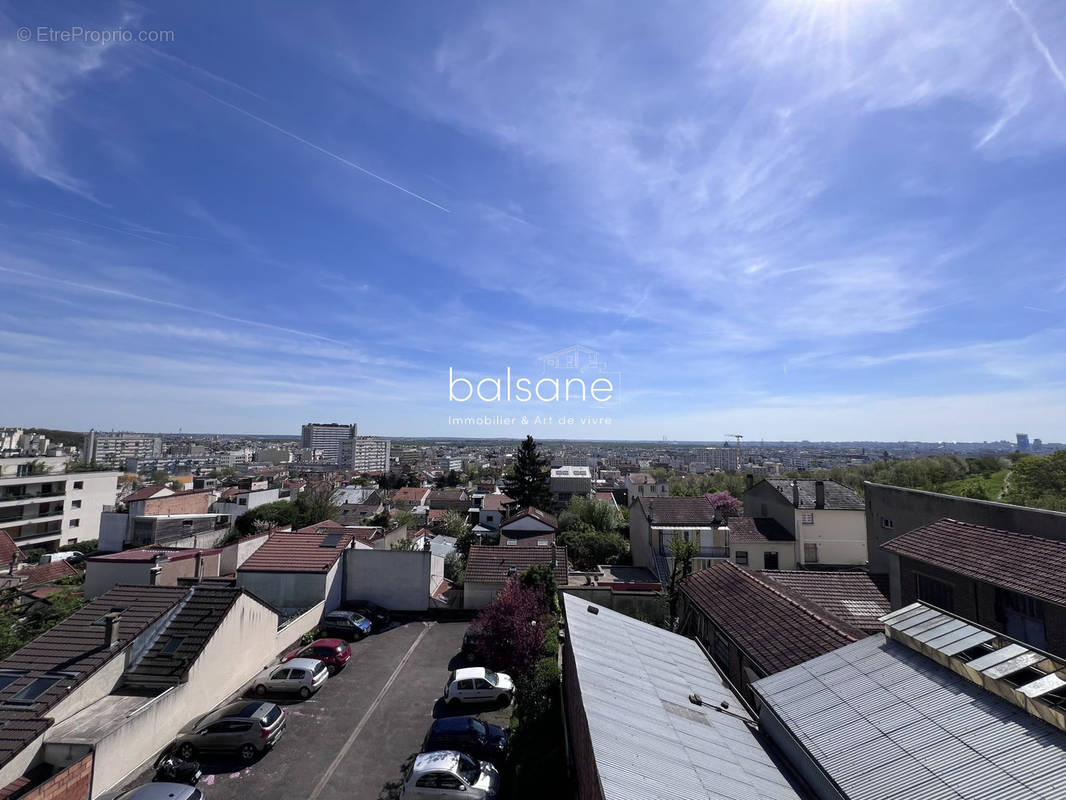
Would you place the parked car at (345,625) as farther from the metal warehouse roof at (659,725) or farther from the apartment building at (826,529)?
the apartment building at (826,529)

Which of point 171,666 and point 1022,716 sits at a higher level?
point 1022,716

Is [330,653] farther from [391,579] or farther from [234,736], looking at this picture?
[391,579]

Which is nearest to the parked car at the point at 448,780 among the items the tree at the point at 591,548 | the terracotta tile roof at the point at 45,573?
Result: the tree at the point at 591,548

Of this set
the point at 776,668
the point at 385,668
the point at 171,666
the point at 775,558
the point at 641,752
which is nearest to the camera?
the point at 641,752

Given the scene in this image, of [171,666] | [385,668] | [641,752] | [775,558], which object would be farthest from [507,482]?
[641,752]

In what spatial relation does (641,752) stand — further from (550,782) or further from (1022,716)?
(1022,716)

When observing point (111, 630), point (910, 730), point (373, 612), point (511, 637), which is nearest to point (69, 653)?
point (111, 630)

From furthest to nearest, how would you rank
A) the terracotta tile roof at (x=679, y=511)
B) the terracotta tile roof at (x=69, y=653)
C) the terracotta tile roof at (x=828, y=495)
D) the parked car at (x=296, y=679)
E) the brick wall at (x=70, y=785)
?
1. the terracotta tile roof at (x=679, y=511)
2. the terracotta tile roof at (x=828, y=495)
3. the parked car at (x=296, y=679)
4. the terracotta tile roof at (x=69, y=653)
5. the brick wall at (x=70, y=785)

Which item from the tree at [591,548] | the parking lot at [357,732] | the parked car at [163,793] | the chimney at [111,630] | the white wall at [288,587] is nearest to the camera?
the parked car at [163,793]
